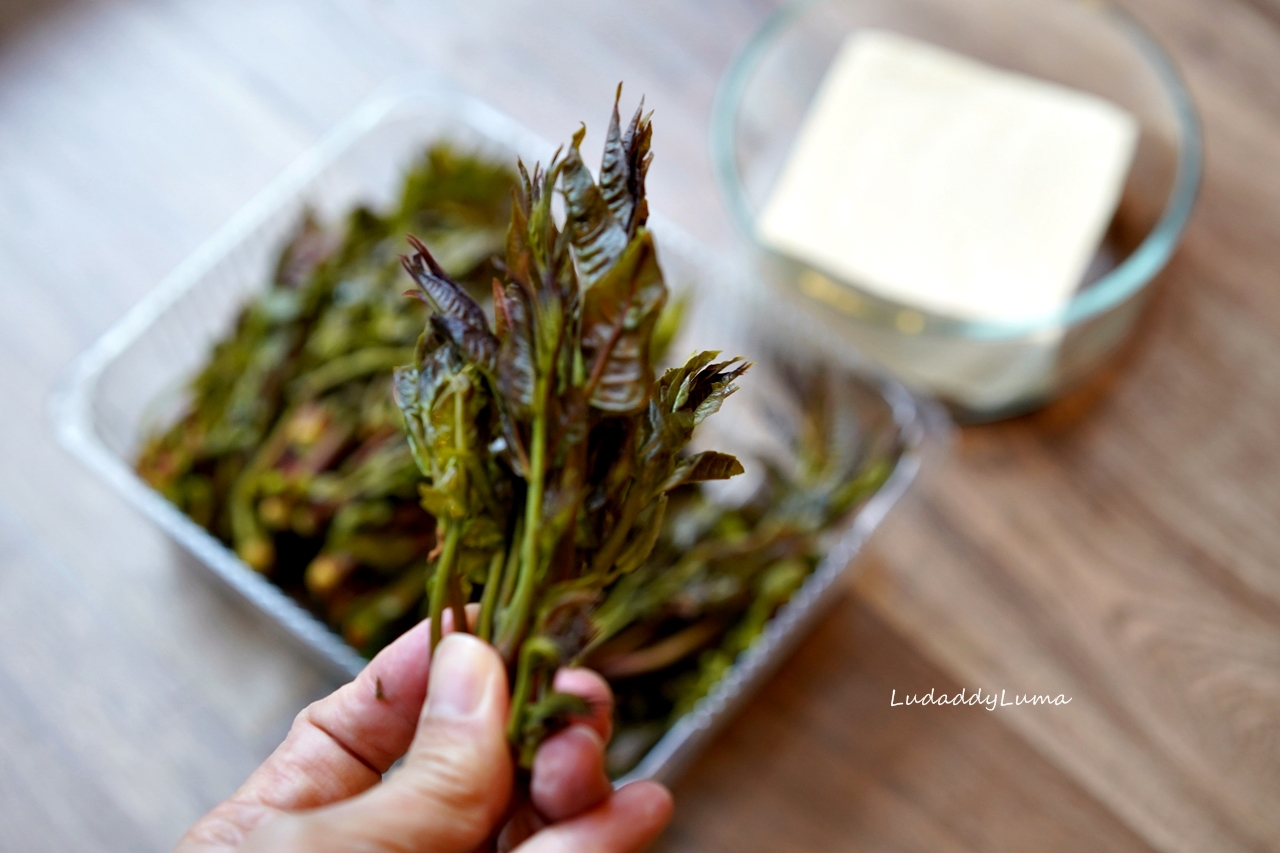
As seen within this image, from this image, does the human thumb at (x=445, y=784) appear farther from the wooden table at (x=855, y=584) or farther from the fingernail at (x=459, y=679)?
the wooden table at (x=855, y=584)

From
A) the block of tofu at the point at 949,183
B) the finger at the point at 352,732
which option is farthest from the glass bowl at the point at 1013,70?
the finger at the point at 352,732

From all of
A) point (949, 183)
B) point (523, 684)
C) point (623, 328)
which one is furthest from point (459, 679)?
point (949, 183)

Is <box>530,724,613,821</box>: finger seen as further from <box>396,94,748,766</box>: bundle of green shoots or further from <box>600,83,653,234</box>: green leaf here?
<box>600,83,653,234</box>: green leaf

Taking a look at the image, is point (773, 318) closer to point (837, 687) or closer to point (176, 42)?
point (837, 687)

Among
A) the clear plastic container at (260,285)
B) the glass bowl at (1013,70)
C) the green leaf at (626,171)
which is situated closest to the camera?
the green leaf at (626,171)

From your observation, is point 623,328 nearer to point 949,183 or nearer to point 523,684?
point 523,684

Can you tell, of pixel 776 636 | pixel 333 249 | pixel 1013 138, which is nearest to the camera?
pixel 776 636

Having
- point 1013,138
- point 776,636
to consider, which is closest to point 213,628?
point 776,636
